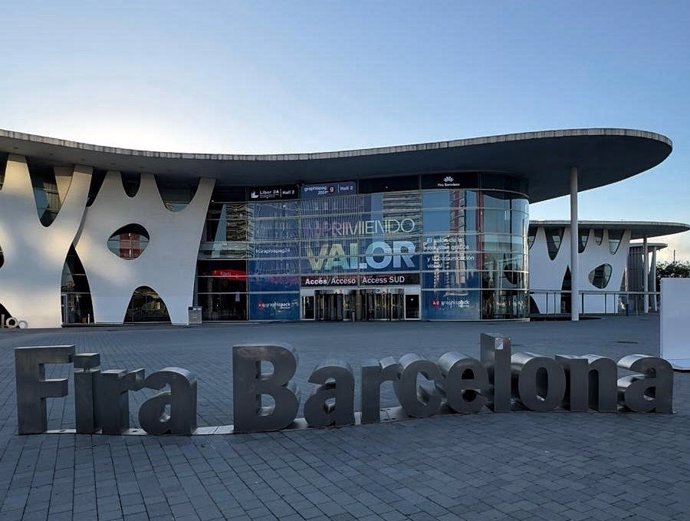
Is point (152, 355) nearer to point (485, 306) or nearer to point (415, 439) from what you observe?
point (415, 439)

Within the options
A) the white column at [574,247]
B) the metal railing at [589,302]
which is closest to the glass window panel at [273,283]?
the white column at [574,247]

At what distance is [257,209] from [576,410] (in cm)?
2955

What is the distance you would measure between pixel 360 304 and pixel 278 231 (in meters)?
7.32

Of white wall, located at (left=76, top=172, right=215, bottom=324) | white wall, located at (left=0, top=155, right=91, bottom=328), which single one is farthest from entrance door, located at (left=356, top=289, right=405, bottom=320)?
white wall, located at (left=0, top=155, right=91, bottom=328)

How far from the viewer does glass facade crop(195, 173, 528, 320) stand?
30922 millimetres

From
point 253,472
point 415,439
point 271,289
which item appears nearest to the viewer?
point 253,472

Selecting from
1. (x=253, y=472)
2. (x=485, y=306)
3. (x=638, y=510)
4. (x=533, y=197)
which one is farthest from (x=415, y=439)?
(x=533, y=197)

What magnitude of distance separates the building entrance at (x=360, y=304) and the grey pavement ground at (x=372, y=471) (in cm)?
2441

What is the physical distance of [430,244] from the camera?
3127 cm

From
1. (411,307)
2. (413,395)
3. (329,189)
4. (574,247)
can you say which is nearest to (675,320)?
(413,395)

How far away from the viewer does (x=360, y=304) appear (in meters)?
32.6

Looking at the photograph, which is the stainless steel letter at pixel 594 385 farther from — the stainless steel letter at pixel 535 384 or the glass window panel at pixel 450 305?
the glass window panel at pixel 450 305

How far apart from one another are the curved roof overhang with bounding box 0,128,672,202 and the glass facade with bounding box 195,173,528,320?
140cm

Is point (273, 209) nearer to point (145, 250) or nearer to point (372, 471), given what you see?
point (145, 250)
